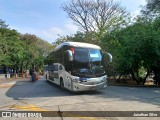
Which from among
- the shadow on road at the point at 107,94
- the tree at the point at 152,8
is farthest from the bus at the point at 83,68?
the tree at the point at 152,8

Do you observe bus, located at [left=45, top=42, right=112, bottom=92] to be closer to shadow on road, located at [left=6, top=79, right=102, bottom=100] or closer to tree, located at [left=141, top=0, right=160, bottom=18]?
shadow on road, located at [left=6, top=79, right=102, bottom=100]

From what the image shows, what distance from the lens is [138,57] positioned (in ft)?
76.0

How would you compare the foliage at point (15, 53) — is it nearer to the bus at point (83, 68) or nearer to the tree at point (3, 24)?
the tree at point (3, 24)

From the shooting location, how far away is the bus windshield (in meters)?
16.2

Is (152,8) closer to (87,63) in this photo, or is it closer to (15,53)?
(87,63)

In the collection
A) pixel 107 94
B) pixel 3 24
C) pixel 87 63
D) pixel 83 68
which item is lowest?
pixel 107 94

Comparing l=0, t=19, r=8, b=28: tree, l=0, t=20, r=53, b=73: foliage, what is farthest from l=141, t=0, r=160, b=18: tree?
l=0, t=19, r=8, b=28: tree

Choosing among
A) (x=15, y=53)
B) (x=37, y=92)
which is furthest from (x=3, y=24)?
(x=37, y=92)

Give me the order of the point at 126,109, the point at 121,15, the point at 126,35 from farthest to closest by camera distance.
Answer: the point at 121,15
the point at 126,35
the point at 126,109

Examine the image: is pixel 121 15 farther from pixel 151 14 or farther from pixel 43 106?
pixel 43 106

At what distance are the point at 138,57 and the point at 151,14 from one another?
11.9m

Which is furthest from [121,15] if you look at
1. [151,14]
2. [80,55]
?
[80,55]

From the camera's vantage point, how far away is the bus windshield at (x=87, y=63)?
16.2m

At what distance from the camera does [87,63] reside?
16.5 meters
